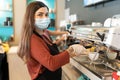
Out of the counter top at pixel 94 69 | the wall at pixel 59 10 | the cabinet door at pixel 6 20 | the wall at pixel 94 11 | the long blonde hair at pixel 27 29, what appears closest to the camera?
the counter top at pixel 94 69

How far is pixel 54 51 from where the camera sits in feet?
4.99

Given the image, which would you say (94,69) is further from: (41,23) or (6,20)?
(6,20)

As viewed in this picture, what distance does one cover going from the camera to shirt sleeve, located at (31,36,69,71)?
4.13 ft

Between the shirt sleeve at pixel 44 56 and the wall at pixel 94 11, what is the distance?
3.44ft

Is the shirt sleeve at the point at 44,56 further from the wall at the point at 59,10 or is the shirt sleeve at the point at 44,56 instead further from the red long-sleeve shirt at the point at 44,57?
the wall at the point at 59,10

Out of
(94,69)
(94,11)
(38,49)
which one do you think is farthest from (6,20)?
(94,69)

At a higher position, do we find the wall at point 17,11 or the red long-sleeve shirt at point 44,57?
the wall at point 17,11

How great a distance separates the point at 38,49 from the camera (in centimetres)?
128

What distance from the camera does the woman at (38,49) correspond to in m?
1.28

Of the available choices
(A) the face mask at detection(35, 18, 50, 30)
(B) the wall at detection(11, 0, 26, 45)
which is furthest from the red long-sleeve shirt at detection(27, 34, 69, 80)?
(B) the wall at detection(11, 0, 26, 45)

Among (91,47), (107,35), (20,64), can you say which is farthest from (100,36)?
(20,64)

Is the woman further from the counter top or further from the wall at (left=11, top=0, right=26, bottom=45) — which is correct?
the wall at (left=11, top=0, right=26, bottom=45)

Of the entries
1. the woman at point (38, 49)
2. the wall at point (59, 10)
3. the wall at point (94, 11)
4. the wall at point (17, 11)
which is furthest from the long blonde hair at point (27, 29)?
the wall at point (59, 10)

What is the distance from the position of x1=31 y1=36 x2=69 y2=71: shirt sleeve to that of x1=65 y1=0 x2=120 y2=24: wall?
3.44 feet
